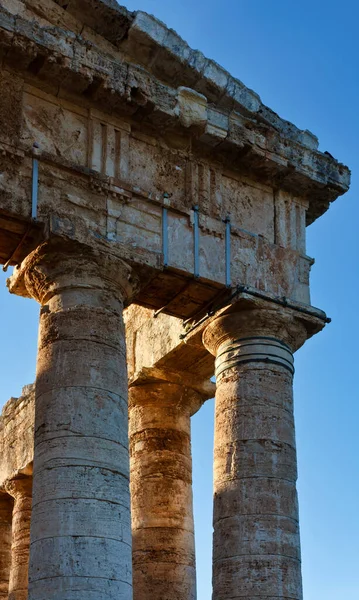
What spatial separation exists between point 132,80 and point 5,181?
2.66 metres

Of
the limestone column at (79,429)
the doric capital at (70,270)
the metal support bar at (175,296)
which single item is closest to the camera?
the limestone column at (79,429)

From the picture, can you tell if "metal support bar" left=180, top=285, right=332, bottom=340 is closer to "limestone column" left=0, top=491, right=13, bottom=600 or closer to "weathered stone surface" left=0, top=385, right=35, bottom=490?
"weathered stone surface" left=0, top=385, right=35, bottom=490

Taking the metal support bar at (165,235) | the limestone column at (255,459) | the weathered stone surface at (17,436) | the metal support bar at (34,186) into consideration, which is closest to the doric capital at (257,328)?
the limestone column at (255,459)

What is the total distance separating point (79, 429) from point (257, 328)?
3.87 meters

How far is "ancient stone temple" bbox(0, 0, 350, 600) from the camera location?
1303 centimetres

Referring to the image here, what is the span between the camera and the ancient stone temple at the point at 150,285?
13031mm

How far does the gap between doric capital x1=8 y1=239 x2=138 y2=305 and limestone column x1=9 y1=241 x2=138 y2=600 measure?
13 mm

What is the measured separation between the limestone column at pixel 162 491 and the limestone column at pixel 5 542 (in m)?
5.14

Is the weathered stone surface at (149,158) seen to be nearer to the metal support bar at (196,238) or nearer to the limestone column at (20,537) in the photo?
the metal support bar at (196,238)

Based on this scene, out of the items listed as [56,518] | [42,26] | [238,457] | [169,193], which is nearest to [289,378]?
[238,457]

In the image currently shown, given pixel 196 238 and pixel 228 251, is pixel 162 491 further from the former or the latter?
pixel 196 238

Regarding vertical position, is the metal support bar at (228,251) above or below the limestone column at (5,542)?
above

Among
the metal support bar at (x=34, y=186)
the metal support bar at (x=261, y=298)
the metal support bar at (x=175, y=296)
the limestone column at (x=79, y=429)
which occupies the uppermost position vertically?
the metal support bar at (x=34, y=186)

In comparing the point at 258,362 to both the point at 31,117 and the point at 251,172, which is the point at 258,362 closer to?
the point at 251,172
